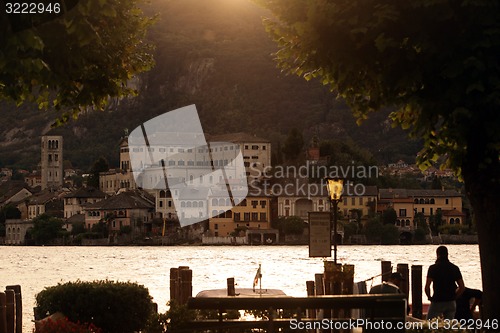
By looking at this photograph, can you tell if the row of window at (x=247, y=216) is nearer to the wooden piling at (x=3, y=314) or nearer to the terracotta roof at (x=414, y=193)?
the terracotta roof at (x=414, y=193)

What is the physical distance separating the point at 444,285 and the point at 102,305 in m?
7.66

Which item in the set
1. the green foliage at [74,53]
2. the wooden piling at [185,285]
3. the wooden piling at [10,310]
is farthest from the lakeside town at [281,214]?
the green foliage at [74,53]

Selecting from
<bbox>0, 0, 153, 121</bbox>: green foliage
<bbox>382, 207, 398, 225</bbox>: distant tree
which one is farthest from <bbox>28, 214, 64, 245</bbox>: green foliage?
<bbox>0, 0, 153, 121</bbox>: green foliage

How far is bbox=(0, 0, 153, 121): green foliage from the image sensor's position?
A: 13.6m

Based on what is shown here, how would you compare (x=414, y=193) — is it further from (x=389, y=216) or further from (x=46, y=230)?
(x=46, y=230)

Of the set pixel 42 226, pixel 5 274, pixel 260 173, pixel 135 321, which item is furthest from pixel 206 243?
pixel 135 321

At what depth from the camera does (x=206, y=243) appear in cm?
17375

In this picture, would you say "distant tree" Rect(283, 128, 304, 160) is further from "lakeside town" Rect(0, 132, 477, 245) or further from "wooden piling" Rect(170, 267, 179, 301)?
"wooden piling" Rect(170, 267, 179, 301)

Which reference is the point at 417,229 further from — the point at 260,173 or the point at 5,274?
the point at 5,274

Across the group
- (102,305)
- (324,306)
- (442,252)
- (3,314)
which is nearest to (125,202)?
(102,305)

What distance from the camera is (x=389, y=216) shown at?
561ft

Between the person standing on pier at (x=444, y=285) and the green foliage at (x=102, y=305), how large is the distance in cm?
683

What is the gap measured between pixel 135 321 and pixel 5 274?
6027cm

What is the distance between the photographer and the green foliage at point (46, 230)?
7682 inches
